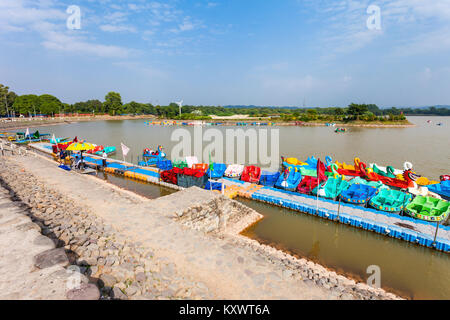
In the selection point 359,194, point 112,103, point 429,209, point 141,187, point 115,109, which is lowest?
point 141,187

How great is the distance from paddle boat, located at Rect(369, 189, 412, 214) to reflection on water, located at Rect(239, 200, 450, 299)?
2055mm

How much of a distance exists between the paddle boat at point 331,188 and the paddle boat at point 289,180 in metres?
1.29

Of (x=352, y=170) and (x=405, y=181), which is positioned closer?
(x=405, y=181)

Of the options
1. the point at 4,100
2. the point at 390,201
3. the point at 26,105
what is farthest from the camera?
the point at 26,105

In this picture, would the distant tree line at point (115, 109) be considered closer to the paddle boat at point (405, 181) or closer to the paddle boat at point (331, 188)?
the paddle boat at point (405, 181)

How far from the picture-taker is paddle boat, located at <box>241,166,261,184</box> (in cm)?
1641

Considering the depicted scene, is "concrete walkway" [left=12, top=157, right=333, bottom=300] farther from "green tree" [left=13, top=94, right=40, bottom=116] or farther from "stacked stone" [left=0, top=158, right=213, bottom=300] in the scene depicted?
"green tree" [left=13, top=94, right=40, bottom=116]

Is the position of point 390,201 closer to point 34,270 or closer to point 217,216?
Answer: point 217,216

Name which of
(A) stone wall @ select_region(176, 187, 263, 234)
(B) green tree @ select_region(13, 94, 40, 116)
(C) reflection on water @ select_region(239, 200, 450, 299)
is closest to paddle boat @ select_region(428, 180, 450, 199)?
(C) reflection on water @ select_region(239, 200, 450, 299)

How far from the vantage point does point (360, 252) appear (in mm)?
9250

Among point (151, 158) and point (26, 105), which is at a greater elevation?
point (26, 105)

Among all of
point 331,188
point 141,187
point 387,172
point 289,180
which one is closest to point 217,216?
point 289,180

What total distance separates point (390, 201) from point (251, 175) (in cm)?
819
